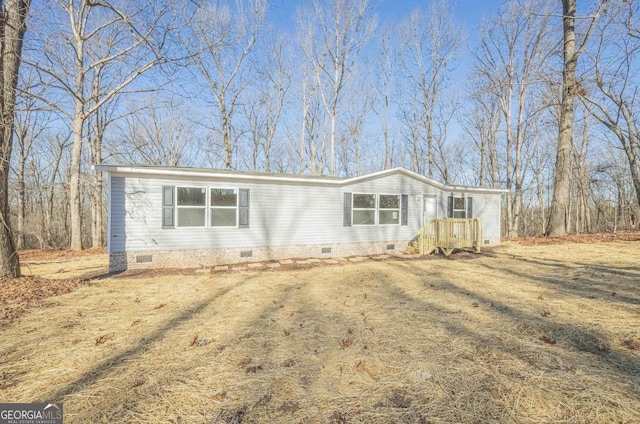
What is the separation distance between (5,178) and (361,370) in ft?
23.7

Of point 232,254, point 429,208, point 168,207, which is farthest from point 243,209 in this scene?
point 429,208

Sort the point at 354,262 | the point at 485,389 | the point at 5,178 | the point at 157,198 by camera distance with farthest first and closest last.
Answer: the point at 354,262 < the point at 157,198 < the point at 5,178 < the point at 485,389

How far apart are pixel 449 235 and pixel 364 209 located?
322 cm

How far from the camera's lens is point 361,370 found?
2383 millimetres

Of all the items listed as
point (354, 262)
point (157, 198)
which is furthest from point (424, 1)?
point (157, 198)

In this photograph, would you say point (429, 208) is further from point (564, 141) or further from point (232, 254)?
point (232, 254)

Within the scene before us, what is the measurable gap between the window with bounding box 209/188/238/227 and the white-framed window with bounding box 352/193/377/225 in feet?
13.9

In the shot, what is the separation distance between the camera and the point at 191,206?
323 inches

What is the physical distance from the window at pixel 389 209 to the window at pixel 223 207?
17.5ft

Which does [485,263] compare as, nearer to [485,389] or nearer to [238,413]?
[485,389]

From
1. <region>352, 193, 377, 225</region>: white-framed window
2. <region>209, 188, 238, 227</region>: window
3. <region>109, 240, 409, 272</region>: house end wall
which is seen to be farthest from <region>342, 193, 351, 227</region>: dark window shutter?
<region>209, 188, 238, 227</region>: window

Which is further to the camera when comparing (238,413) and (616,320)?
(616,320)

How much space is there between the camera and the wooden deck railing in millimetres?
10266

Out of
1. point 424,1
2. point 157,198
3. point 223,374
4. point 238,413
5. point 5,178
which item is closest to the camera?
point 238,413
